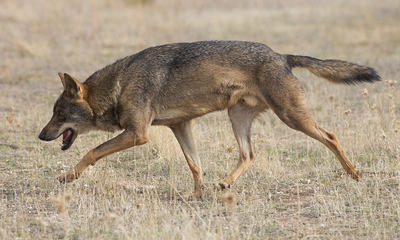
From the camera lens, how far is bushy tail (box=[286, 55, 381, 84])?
755 centimetres

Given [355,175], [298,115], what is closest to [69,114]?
[298,115]

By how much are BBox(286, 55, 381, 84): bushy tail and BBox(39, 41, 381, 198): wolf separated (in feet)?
0.04

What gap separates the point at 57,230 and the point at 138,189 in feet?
5.51

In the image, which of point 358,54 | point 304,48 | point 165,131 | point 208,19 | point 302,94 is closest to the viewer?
point 302,94

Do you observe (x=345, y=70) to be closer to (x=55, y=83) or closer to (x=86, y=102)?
(x=86, y=102)

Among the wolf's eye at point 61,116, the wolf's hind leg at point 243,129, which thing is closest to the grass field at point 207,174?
the wolf's hind leg at point 243,129

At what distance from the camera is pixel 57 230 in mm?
5930

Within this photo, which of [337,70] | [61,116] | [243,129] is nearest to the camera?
[61,116]

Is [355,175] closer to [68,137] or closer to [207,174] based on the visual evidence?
[207,174]

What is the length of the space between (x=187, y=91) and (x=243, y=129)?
894 millimetres

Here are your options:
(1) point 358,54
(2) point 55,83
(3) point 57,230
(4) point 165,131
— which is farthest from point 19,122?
(1) point 358,54

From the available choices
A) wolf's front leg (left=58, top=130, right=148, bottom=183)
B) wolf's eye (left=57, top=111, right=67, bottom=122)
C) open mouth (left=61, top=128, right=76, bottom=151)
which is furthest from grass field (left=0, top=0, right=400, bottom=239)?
wolf's eye (left=57, top=111, right=67, bottom=122)

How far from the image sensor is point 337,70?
764 cm

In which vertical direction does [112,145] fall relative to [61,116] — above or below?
below
